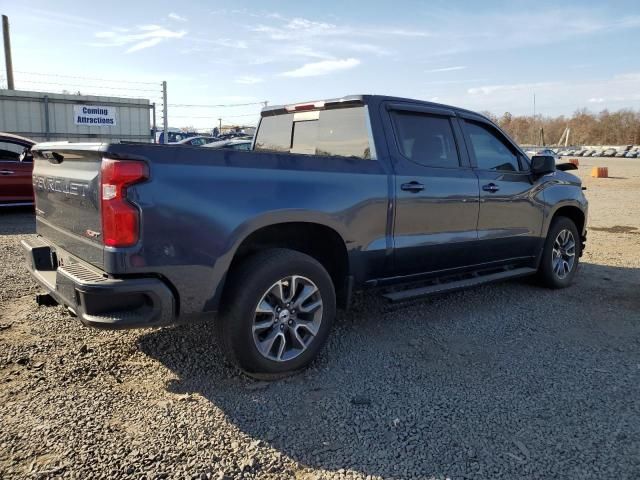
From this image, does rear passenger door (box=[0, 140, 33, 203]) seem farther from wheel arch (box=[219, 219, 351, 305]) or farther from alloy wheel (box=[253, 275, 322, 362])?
alloy wheel (box=[253, 275, 322, 362])

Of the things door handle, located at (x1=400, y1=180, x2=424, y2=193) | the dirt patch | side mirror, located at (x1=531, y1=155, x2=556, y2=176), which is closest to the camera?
door handle, located at (x1=400, y1=180, x2=424, y2=193)

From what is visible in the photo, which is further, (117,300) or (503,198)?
(503,198)

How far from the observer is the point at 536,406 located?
3.29 metres

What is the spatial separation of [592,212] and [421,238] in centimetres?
1016

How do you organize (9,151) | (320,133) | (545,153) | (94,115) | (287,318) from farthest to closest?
(94,115), (545,153), (9,151), (320,133), (287,318)

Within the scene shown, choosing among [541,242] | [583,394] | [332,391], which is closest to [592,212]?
[541,242]

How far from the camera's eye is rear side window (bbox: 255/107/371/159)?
4.33m

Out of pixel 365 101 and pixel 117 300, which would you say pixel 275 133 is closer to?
pixel 365 101

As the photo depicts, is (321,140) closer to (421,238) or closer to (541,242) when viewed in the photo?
(421,238)

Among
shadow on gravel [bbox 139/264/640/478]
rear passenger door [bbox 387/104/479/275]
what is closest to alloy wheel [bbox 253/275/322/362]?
shadow on gravel [bbox 139/264/640/478]

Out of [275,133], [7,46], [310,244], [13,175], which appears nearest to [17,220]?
[13,175]

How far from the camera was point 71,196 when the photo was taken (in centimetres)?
334

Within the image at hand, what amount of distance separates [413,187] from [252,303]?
1687mm

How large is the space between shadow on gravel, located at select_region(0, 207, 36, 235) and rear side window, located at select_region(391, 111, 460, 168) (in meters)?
6.68
